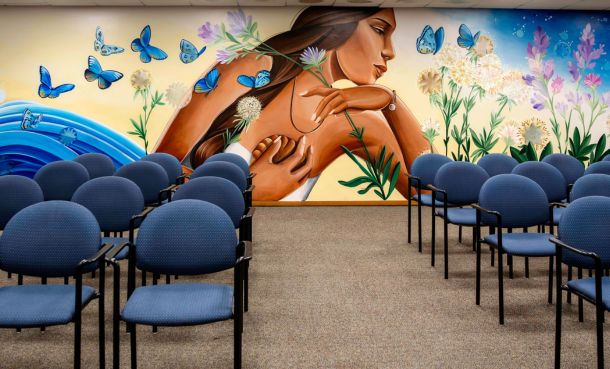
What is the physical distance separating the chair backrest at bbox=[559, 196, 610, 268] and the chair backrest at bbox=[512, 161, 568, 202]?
225 cm

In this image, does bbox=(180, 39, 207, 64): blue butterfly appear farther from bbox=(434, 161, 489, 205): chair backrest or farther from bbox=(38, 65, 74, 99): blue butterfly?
bbox=(434, 161, 489, 205): chair backrest

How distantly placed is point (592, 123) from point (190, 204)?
7900 millimetres

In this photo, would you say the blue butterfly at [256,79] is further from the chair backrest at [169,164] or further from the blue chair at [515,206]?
the blue chair at [515,206]

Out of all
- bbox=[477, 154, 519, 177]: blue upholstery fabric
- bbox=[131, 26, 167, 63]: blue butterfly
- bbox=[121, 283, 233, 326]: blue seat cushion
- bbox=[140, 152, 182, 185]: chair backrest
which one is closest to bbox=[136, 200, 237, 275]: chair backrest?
bbox=[121, 283, 233, 326]: blue seat cushion

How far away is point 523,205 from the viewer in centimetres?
416

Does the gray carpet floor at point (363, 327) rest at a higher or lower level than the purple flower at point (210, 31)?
lower

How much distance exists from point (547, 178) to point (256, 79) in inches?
182

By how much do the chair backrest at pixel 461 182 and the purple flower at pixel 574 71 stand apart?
4.50 meters

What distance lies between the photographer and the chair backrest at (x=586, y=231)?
3082 mm

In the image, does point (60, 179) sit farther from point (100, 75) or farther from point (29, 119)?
point (29, 119)

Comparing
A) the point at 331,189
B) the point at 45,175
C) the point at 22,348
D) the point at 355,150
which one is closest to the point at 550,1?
the point at 355,150

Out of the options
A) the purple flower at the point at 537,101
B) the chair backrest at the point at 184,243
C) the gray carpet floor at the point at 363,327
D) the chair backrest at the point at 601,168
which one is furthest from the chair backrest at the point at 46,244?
the purple flower at the point at 537,101

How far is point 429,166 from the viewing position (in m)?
6.44

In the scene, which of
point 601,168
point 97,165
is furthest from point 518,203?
point 97,165
